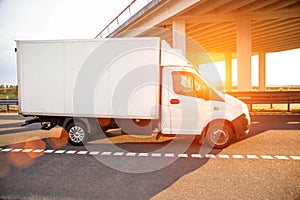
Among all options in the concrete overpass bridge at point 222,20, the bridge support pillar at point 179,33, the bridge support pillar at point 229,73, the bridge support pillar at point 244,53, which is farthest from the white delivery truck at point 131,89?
the bridge support pillar at point 229,73

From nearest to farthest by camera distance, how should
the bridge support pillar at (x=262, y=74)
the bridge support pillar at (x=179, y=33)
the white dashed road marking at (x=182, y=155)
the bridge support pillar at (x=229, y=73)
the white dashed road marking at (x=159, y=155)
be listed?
the white dashed road marking at (x=159, y=155), the white dashed road marking at (x=182, y=155), the bridge support pillar at (x=179, y=33), the bridge support pillar at (x=262, y=74), the bridge support pillar at (x=229, y=73)

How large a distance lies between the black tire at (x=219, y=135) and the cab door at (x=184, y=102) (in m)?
0.29

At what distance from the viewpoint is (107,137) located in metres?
8.23

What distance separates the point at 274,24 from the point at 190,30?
6.09m

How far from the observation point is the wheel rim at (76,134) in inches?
272

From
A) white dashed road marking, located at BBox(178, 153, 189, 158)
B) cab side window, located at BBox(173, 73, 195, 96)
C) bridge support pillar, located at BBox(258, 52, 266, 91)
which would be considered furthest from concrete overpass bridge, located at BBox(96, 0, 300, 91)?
bridge support pillar, located at BBox(258, 52, 266, 91)

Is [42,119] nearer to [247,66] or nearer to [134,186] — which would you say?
[134,186]

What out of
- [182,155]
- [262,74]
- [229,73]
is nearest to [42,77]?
[182,155]

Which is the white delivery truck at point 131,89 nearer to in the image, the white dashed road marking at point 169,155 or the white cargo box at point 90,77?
the white cargo box at point 90,77

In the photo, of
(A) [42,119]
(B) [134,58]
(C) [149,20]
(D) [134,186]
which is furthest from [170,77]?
(C) [149,20]

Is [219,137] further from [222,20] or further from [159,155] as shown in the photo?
[222,20]

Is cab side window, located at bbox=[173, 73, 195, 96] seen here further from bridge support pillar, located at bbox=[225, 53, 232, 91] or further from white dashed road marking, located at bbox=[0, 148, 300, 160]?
bridge support pillar, located at bbox=[225, 53, 232, 91]

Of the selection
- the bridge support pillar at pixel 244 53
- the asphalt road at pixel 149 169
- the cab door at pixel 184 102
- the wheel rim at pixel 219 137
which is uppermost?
the bridge support pillar at pixel 244 53

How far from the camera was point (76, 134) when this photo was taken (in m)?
6.94
